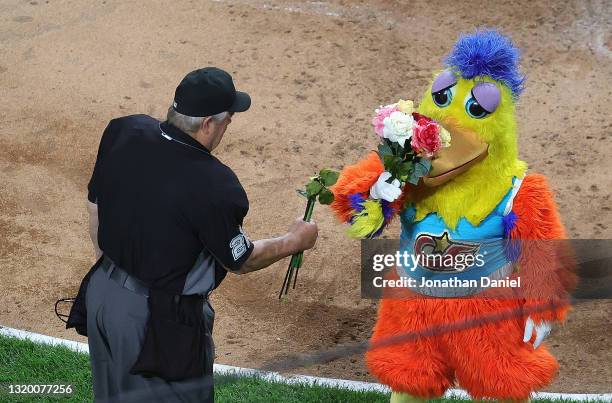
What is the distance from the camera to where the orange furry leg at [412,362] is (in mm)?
4992

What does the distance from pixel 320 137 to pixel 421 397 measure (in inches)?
150

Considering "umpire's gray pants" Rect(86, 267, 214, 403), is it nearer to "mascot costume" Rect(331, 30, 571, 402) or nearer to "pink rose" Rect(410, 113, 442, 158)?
"mascot costume" Rect(331, 30, 571, 402)

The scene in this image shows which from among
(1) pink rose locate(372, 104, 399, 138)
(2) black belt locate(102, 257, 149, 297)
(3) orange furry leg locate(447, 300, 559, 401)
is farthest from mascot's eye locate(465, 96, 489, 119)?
(2) black belt locate(102, 257, 149, 297)

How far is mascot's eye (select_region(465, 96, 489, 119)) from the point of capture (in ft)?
16.0

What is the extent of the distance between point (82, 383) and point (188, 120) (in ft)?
7.06

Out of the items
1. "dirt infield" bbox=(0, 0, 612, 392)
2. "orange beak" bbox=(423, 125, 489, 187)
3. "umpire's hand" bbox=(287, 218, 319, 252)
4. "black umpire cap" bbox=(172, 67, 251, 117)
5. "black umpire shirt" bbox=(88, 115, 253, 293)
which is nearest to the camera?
"black umpire shirt" bbox=(88, 115, 253, 293)

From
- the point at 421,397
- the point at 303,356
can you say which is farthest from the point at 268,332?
the point at 421,397

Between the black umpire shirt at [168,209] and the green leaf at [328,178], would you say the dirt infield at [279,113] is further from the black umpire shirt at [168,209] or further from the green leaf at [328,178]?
the black umpire shirt at [168,209]

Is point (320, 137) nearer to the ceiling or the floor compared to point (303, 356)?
nearer to the ceiling

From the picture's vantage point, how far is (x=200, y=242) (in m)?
4.35

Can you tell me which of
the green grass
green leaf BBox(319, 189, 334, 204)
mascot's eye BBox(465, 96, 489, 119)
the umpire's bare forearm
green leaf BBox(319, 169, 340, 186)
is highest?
mascot's eye BBox(465, 96, 489, 119)

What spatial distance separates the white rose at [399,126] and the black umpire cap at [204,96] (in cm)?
71

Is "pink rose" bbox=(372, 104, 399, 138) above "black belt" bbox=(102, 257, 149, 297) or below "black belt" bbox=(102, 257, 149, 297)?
above

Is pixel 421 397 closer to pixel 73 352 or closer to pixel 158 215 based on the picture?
pixel 158 215
